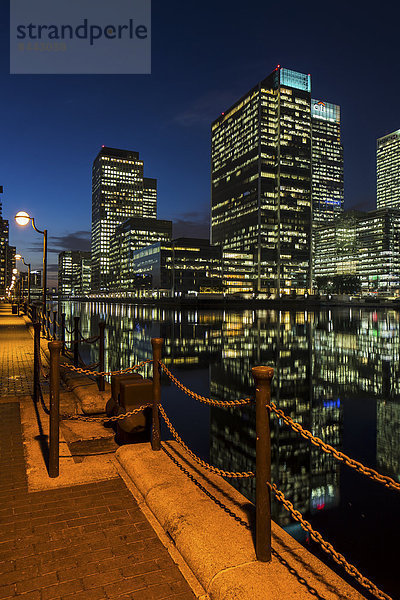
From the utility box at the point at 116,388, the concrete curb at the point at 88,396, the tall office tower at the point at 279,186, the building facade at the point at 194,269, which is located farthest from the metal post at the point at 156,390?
the tall office tower at the point at 279,186

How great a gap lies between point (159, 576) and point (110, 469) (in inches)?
91.9

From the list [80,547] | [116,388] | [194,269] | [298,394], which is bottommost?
[298,394]

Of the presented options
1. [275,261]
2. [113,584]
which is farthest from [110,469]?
[275,261]

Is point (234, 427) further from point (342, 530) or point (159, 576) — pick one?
point (159, 576)

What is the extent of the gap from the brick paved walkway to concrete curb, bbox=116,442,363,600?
0.65 feet

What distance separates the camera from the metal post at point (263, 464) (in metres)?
3.16

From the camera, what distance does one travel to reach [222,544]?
3.37 metres

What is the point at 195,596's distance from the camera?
115 inches

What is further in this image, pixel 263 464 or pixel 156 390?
pixel 156 390

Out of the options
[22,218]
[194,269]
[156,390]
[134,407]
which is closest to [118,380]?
[134,407]

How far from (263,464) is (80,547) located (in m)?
1.90

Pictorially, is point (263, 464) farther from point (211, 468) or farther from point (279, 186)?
point (279, 186)

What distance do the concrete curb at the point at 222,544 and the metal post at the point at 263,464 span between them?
16cm

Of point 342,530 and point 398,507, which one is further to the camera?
→ point 398,507
